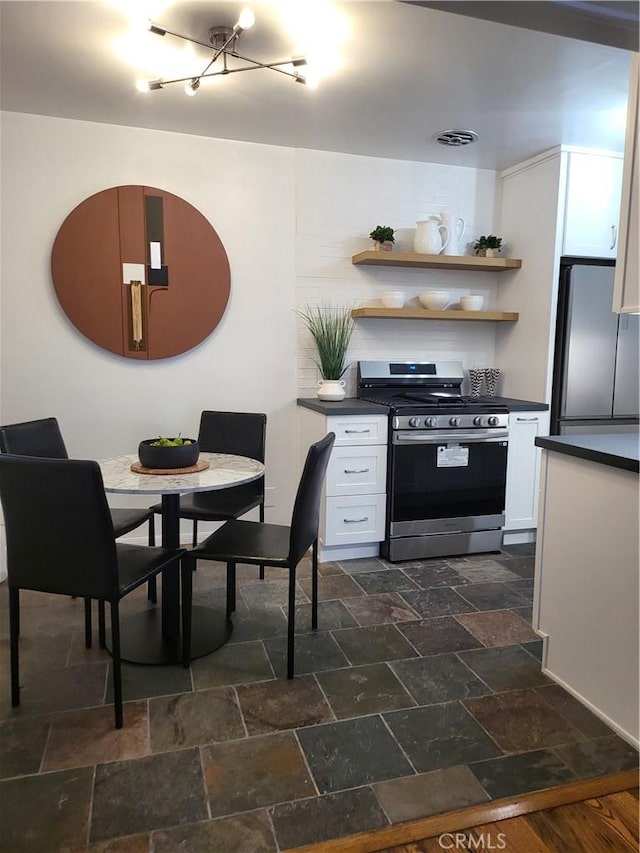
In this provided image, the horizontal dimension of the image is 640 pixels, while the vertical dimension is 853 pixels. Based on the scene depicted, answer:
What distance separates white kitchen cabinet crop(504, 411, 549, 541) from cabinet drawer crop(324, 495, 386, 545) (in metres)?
0.85

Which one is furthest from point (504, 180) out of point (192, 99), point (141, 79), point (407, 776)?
point (407, 776)

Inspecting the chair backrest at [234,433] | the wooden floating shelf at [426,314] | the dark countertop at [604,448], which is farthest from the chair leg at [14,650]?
the wooden floating shelf at [426,314]

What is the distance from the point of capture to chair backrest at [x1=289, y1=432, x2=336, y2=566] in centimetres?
217

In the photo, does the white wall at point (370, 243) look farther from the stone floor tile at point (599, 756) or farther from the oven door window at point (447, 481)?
the stone floor tile at point (599, 756)

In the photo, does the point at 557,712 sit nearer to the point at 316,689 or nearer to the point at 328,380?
the point at 316,689

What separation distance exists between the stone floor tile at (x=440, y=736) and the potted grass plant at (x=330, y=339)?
2011 mm

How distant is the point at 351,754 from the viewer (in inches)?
72.3

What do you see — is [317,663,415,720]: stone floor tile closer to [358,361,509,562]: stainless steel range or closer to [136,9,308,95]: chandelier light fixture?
[358,361,509,562]: stainless steel range

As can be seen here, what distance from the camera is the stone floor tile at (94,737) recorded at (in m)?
1.79

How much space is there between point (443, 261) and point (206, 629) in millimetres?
Answer: 2601

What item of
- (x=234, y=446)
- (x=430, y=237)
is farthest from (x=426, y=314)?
(x=234, y=446)

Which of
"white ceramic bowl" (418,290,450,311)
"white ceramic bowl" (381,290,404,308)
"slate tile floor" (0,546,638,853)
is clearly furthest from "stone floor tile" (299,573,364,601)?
"white ceramic bowl" (418,290,450,311)

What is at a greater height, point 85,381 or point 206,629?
point 85,381

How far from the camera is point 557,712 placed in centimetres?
205
